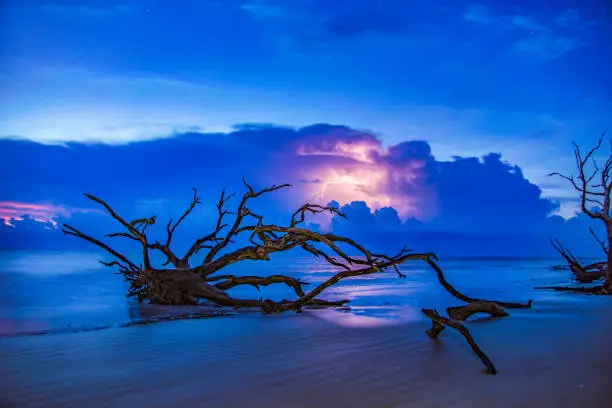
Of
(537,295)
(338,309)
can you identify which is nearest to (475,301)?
(338,309)

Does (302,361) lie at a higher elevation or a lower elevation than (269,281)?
lower

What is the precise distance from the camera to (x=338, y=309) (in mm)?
8828

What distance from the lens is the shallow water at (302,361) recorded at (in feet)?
12.0

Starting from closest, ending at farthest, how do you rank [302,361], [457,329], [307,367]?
[307,367] < [302,361] < [457,329]

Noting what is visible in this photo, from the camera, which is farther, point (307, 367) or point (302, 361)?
point (302, 361)

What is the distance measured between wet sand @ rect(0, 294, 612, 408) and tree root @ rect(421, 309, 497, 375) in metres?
0.11

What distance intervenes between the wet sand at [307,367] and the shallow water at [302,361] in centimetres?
1

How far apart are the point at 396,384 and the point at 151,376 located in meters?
1.87

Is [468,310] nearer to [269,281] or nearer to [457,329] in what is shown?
[457,329]

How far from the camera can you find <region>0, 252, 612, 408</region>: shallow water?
3652 mm

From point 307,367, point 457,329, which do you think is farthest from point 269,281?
point 307,367

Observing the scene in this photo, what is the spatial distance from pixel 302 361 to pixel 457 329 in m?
1.59

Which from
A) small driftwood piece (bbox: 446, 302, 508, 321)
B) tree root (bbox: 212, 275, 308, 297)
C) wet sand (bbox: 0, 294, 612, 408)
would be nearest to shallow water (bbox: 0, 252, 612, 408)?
wet sand (bbox: 0, 294, 612, 408)

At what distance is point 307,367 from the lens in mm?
4480
